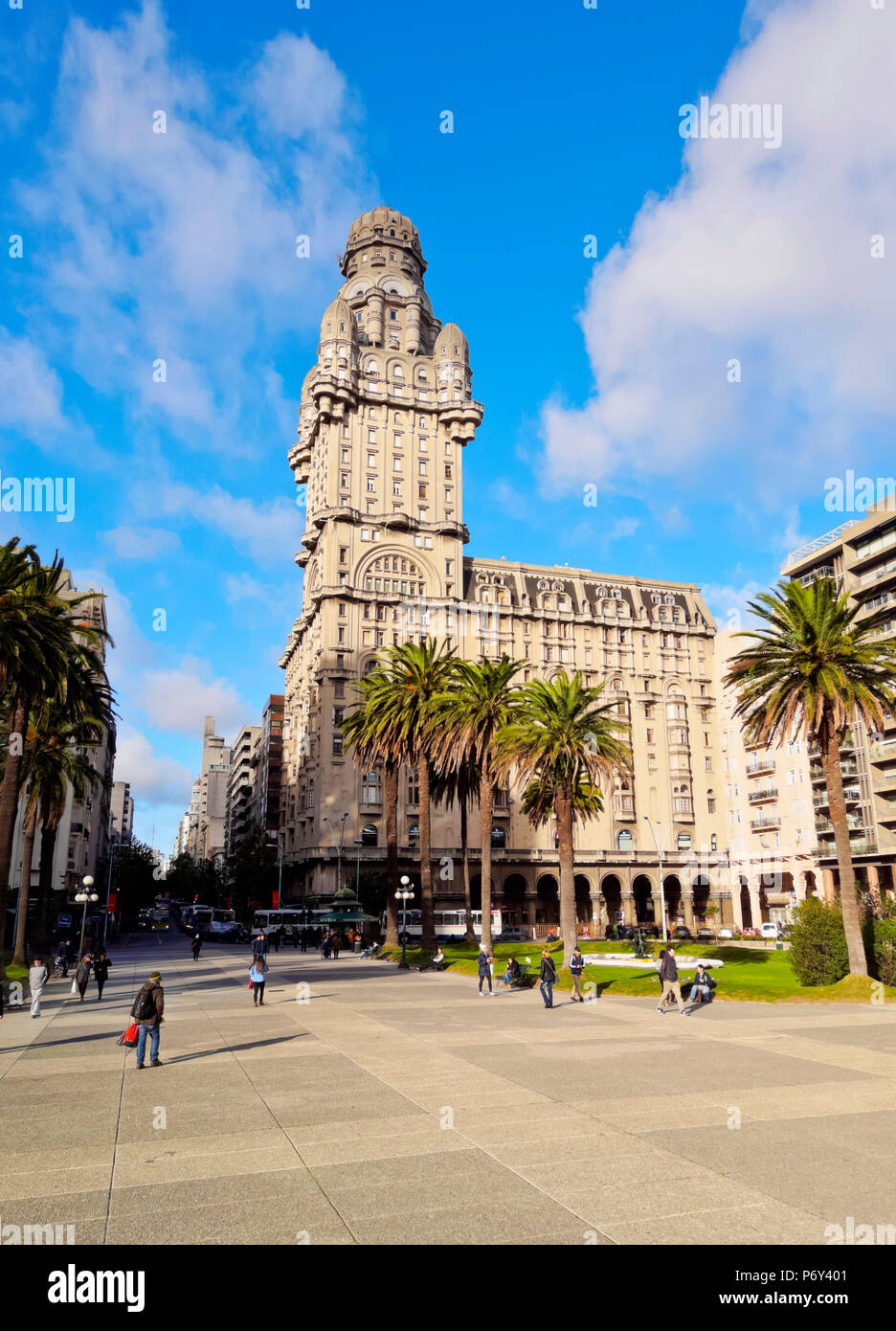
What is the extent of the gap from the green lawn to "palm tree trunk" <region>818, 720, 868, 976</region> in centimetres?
81

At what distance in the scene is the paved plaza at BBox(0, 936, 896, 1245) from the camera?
8516 millimetres

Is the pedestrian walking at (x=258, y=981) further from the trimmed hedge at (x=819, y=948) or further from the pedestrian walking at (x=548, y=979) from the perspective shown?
the trimmed hedge at (x=819, y=948)

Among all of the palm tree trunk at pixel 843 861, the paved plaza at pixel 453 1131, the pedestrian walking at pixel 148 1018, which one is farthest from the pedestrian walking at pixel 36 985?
the palm tree trunk at pixel 843 861

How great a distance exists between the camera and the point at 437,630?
9206 centimetres

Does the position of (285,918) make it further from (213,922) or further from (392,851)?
(392,851)

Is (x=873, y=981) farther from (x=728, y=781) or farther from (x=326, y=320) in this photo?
(x=326, y=320)

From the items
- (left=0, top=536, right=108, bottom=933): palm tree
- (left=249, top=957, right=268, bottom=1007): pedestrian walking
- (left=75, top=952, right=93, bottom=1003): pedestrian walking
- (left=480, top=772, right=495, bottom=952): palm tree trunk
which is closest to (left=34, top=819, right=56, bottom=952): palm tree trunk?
(left=0, top=536, right=108, bottom=933): palm tree

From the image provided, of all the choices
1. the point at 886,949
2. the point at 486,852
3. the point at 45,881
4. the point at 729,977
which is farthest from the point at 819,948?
the point at 45,881

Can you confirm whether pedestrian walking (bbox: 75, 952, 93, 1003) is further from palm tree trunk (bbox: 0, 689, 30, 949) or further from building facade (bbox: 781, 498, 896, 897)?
building facade (bbox: 781, 498, 896, 897)

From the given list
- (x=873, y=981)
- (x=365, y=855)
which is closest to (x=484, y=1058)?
(x=873, y=981)

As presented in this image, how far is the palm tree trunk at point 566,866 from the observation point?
35747mm

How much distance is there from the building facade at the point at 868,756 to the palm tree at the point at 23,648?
52.9m

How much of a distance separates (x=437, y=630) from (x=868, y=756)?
4214cm

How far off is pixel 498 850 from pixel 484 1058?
2803 inches
